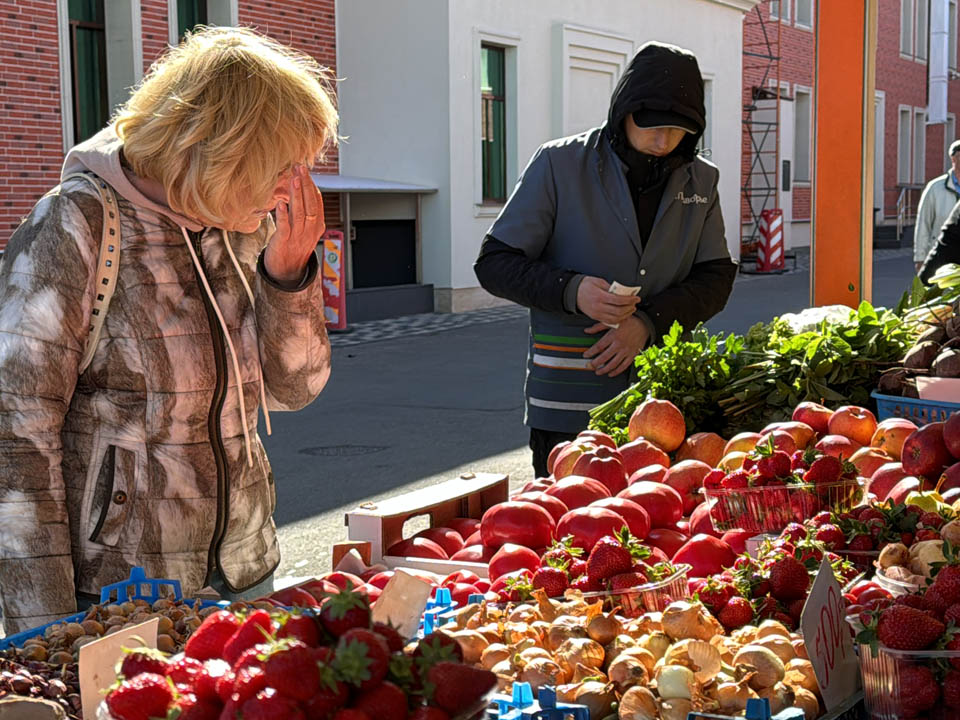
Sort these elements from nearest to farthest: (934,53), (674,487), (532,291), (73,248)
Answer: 1. (73,248)
2. (674,487)
3. (532,291)
4. (934,53)

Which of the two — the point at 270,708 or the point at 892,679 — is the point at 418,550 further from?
the point at 270,708

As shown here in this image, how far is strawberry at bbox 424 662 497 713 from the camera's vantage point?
1322 millimetres

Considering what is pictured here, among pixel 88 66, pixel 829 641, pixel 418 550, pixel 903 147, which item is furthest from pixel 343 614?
pixel 903 147

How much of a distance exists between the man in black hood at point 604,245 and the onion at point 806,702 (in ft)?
6.77

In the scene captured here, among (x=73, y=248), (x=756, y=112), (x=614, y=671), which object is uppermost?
(x=756, y=112)

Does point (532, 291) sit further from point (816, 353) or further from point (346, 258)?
point (346, 258)

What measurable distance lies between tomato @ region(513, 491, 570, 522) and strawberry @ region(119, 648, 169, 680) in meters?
1.46

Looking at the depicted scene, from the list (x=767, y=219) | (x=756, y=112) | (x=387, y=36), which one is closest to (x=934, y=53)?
(x=756, y=112)

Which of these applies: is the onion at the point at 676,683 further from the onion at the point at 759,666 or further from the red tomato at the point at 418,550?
the red tomato at the point at 418,550

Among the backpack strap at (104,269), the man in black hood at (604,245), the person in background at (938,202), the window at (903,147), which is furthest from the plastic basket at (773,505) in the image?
the window at (903,147)

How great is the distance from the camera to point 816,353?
166 inches

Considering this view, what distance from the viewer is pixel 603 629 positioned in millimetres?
2094

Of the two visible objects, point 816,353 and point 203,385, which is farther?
point 816,353

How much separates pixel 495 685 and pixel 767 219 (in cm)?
2455
